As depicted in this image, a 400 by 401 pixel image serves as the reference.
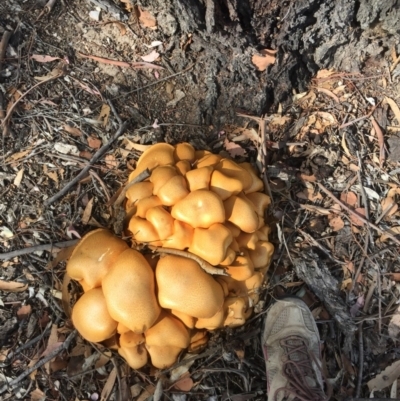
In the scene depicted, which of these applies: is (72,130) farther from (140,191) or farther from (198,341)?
(198,341)

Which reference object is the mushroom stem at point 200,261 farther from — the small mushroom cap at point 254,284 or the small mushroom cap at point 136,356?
the small mushroom cap at point 136,356

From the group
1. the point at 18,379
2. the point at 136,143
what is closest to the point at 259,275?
the point at 136,143

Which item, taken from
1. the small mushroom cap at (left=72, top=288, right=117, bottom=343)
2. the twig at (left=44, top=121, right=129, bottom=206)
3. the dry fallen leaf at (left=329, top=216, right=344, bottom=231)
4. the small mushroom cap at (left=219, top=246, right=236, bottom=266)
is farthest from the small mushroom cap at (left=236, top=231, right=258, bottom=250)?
the twig at (left=44, top=121, right=129, bottom=206)

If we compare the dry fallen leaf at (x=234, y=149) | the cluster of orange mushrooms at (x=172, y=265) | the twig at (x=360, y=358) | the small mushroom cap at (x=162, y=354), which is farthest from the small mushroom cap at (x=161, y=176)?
the twig at (x=360, y=358)

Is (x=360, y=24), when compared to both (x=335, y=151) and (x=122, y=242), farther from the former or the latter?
(x=122, y=242)

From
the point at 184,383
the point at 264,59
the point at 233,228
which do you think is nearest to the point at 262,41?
A: the point at 264,59

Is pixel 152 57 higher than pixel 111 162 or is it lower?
higher
